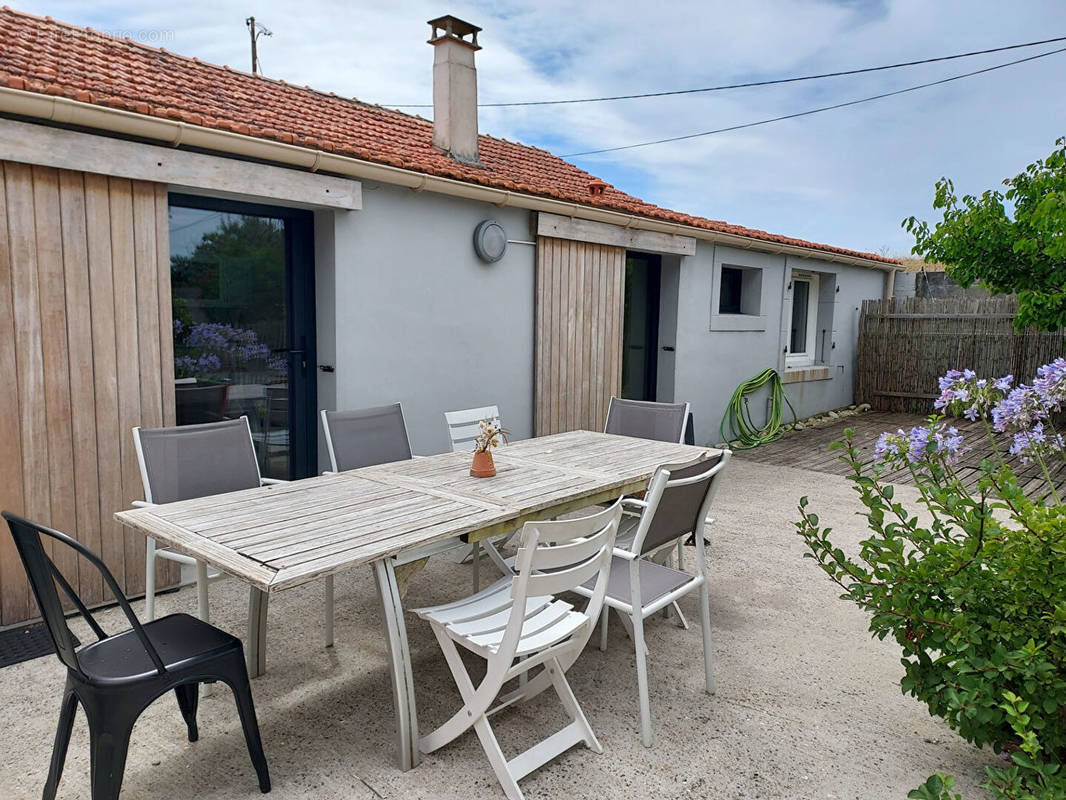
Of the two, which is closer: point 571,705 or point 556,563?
point 556,563

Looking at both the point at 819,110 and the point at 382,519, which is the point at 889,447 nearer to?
the point at 382,519

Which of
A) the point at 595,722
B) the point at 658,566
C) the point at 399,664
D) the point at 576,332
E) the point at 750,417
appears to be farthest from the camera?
the point at 750,417

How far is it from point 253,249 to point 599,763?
3612 mm

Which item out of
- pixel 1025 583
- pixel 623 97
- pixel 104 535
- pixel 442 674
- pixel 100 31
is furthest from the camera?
pixel 623 97

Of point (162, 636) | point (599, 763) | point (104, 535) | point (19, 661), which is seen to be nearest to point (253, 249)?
point (104, 535)

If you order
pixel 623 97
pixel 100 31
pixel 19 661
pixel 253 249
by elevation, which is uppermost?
pixel 623 97

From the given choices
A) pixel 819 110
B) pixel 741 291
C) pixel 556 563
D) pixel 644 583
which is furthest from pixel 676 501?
pixel 819 110

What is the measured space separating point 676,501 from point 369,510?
114 centimetres

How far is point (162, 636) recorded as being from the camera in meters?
2.12

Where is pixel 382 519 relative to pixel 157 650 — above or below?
above

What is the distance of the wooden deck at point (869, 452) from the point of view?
6.58 metres

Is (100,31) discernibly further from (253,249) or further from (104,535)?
(104,535)

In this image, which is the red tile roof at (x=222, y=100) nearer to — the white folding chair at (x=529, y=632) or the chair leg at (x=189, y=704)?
the chair leg at (x=189, y=704)

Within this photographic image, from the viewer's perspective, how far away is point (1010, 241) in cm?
655
